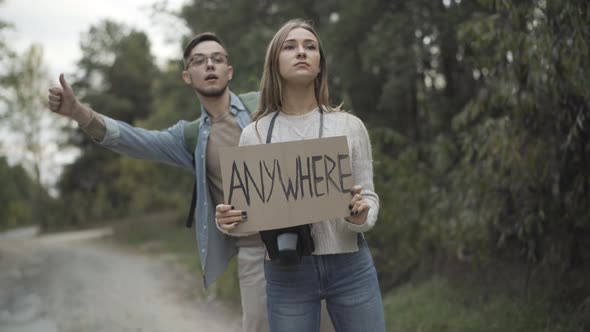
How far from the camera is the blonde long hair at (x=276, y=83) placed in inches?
94.8

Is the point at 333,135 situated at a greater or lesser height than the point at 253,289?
greater

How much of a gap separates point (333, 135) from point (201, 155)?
1040mm

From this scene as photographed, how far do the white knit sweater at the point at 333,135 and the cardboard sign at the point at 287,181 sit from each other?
0.40 ft

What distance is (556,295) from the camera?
484 cm

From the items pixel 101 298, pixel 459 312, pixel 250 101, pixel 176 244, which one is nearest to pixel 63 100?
pixel 250 101

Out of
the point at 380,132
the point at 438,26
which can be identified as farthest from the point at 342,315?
the point at 438,26

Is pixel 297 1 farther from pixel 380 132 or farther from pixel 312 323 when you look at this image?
pixel 312 323

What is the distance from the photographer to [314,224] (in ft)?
7.61

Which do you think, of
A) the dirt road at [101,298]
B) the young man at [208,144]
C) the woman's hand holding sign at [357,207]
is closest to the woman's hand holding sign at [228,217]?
the woman's hand holding sign at [357,207]

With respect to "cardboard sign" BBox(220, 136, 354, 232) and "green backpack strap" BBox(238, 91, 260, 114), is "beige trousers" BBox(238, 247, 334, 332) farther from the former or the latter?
"cardboard sign" BBox(220, 136, 354, 232)

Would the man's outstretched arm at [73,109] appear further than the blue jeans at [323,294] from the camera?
Yes

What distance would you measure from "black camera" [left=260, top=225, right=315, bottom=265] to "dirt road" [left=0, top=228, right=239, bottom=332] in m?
4.79

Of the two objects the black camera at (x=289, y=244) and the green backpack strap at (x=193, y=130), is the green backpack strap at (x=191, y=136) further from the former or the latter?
the black camera at (x=289, y=244)

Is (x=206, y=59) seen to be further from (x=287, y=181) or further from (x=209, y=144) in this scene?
(x=287, y=181)
